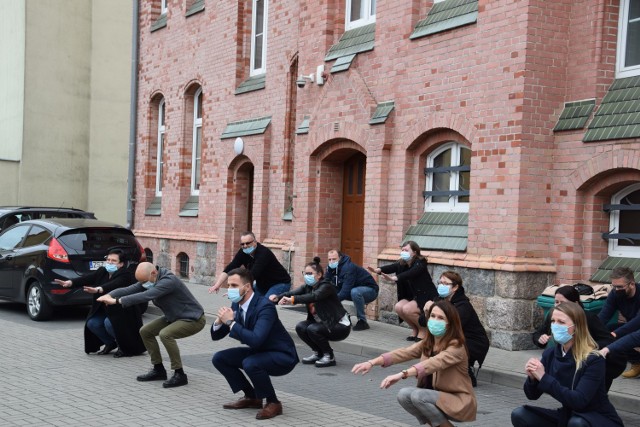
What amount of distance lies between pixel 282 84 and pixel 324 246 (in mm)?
3954

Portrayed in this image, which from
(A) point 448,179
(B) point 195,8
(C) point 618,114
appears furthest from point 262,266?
(B) point 195,8

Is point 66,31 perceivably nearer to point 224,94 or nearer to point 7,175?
point 7,175

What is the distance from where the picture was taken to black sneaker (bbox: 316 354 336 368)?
10.5 metres

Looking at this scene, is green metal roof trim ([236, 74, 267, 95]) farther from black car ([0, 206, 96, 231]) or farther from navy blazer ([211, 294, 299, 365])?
navy blazer ([211, 294, 299, 365])

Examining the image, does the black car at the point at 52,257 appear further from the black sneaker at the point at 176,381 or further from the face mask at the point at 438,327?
the face mask at the point at 438,327

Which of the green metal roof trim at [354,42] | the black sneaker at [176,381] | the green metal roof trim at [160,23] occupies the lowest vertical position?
the black sneaker at [176,381]

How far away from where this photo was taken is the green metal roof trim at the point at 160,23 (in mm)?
22391

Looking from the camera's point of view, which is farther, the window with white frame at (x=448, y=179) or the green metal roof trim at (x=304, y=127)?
the green metal roof trim at (x=304, y=127)

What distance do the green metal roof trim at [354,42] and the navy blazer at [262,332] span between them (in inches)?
291

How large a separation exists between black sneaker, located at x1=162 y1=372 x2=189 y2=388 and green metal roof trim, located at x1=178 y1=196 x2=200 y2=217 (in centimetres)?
1164

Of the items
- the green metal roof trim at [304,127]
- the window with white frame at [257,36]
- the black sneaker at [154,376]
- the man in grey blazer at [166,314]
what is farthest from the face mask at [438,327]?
the window with white frame at [257,36]

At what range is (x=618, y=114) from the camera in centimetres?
1070

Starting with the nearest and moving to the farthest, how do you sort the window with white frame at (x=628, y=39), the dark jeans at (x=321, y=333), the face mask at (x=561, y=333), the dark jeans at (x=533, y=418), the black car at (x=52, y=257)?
the face mask at (x=561, y=333) → the dark jeans at (x=533, y=418) → the dark jeans at (x=321, y=333) → the window with white frame at (x=628, y=39) → the black car at (x=52, y=257)

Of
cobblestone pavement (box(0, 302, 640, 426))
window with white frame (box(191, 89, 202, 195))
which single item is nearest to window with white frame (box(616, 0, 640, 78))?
cobblestone pavement (box(0, 302, 640, 426))
